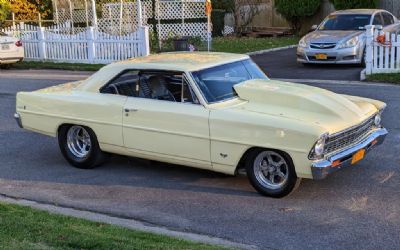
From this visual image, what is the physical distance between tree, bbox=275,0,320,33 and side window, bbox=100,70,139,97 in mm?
20773

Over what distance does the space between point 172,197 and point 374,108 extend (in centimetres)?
257

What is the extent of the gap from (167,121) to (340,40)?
11.0m

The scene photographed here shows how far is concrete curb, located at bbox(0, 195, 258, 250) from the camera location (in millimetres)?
5344

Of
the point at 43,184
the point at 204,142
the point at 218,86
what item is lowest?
the point at 43,184

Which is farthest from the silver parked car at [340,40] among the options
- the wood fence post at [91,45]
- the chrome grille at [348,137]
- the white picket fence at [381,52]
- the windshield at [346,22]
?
the chrome grille at [348,137]

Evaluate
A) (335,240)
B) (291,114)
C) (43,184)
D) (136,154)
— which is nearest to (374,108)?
(291,114)

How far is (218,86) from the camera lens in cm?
693

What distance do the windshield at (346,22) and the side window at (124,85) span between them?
11.9m

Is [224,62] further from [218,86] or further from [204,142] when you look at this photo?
[204,142]

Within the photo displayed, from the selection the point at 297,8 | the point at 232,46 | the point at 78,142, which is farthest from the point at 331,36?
the point at 78,142

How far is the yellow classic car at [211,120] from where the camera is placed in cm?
612

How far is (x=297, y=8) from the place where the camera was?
27.0 m

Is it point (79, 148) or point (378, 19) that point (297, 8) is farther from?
point (79, 148)

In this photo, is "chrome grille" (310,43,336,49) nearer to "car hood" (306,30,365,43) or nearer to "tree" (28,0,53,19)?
"car hood" (306,30,365,43)
